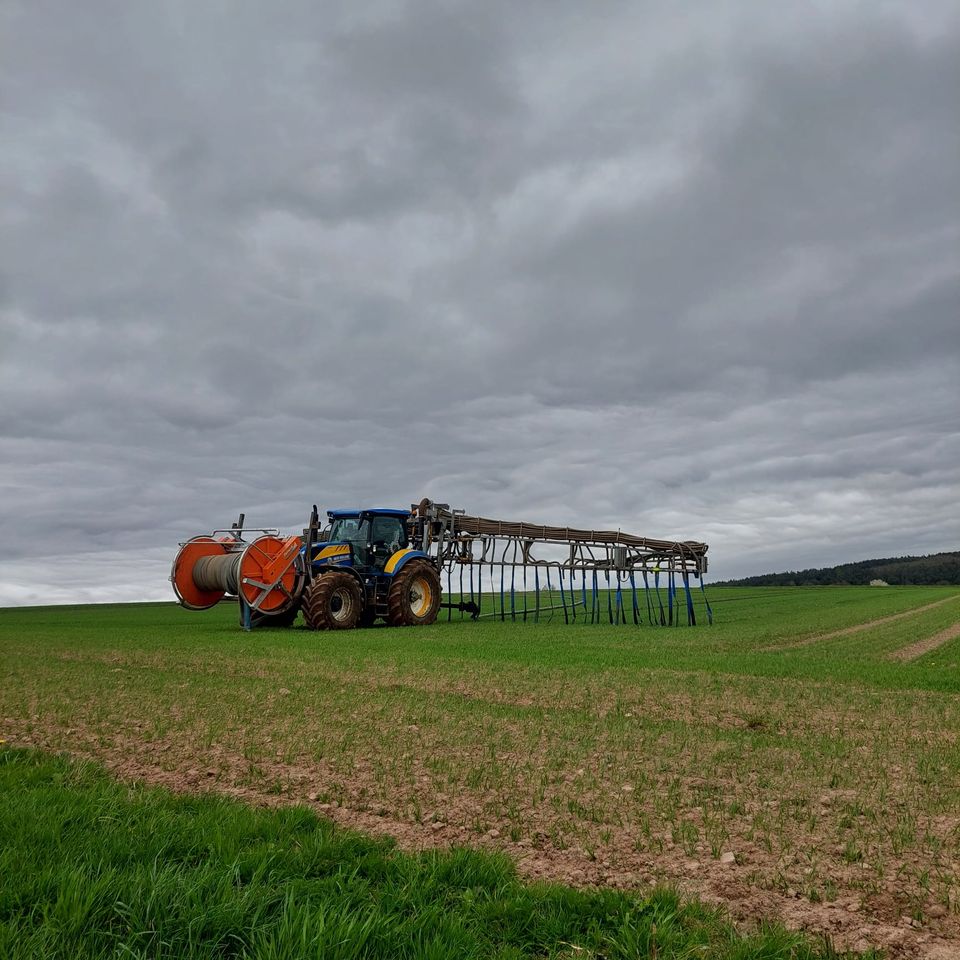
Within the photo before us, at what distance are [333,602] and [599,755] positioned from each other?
16.1m

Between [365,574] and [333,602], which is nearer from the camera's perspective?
[333,602]

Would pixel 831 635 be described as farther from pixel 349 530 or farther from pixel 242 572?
pixel 242 572

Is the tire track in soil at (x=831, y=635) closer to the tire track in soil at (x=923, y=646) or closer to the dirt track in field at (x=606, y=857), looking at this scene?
the tire track in soil at (x=923, y=646)

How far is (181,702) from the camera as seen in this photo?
869cm

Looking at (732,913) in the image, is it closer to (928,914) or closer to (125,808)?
(928,914)

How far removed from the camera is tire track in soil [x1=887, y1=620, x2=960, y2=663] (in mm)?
15539

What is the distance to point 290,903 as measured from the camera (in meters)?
3.24

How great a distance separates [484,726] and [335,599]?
14.8 m

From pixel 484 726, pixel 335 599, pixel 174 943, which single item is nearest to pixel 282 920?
pixel 174 943

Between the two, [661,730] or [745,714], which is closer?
[661,730]

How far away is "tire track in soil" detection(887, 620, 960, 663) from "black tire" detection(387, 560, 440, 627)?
A: 13301 mm

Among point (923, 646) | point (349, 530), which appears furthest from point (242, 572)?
point (923, 646)

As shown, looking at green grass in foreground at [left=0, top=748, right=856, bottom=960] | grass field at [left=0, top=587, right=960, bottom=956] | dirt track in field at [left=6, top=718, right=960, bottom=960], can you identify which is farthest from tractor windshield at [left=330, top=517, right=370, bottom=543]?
green grass in foreground at [left=0, top=748, right=856, bottom=960]

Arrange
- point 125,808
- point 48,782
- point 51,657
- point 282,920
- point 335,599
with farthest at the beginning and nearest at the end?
point 335,599 → point 51,657 → point 48,782 → point 125,808 → point 282,920
